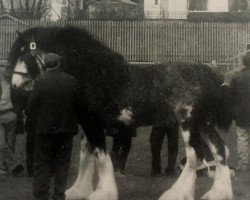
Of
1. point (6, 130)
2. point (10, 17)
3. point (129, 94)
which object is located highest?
point (10, 17)

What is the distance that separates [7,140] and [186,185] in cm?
404

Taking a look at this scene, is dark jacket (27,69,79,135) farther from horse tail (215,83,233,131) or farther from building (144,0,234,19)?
building (144,0,234,19)

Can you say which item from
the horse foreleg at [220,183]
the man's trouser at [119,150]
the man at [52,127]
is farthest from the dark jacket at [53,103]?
the man's trouser at [119,150]

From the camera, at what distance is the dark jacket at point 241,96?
430 inches

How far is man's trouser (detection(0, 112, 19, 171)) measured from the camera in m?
10.8

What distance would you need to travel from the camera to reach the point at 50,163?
802 centimetres

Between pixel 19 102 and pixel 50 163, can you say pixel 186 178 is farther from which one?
pixel 19 102

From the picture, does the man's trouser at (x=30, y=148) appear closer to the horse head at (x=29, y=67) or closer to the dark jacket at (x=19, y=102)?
the dark jacket at (x=19, y=102)

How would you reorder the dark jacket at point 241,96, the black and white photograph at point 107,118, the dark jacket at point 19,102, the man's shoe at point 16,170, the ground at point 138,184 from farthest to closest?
the dark jacket at point 241,96
the man's shoe at point 16,170
the dark jacket at point 19,102
the ground at point 138,184
the black and white photograph at point 107,118

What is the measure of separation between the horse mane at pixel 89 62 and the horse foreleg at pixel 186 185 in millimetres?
1333

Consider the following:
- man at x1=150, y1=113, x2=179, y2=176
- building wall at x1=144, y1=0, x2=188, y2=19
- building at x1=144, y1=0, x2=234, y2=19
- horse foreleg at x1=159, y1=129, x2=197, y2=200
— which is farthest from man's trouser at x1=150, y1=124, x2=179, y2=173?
building wall at x1=144, y1=0, x2=188, y2=19

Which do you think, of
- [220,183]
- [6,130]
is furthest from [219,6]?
[220,183]

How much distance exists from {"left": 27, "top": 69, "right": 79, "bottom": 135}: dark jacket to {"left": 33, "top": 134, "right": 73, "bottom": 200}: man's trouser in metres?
0.14

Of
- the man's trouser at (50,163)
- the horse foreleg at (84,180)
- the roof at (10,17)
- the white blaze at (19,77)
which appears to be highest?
the roof at (10,17)
